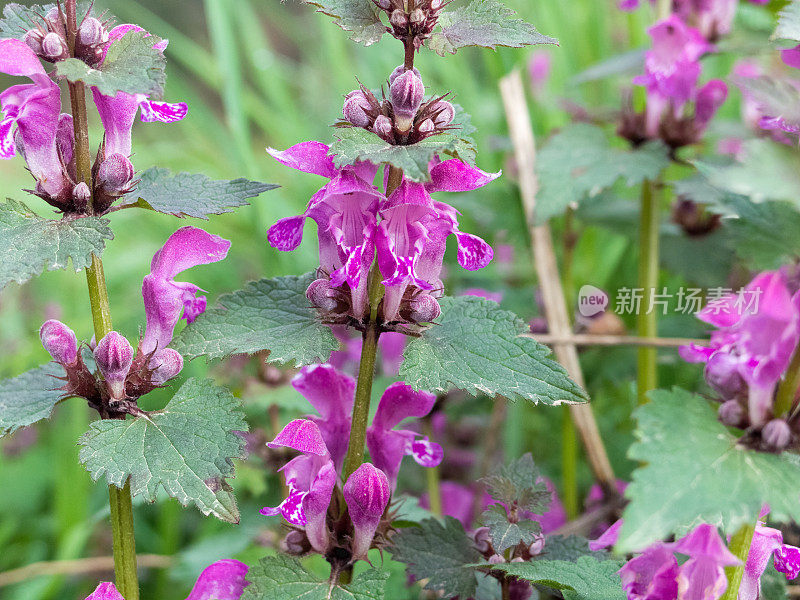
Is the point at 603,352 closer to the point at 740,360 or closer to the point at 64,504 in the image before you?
the point at 740,360

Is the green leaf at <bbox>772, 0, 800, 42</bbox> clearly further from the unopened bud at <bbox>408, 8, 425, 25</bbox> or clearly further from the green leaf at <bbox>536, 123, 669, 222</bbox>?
the green leaf at <bbox>536, 123, 669, 222</bbox>

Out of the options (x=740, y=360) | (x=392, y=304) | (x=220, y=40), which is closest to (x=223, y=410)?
(x=392, y=304)

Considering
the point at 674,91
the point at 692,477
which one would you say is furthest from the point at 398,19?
the point at 674,91

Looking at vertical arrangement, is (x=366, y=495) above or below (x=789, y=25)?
below

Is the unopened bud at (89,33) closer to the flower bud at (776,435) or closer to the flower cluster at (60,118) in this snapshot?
the flower cluster at (60,118)

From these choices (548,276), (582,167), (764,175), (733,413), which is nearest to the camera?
(764,175)

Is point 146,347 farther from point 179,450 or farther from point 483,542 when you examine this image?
point 483,542

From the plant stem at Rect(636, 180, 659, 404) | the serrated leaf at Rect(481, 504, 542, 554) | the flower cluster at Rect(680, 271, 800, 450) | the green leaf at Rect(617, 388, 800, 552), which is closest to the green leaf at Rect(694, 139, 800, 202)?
the flower cluster at Rect(680, 271, 800, 450)
